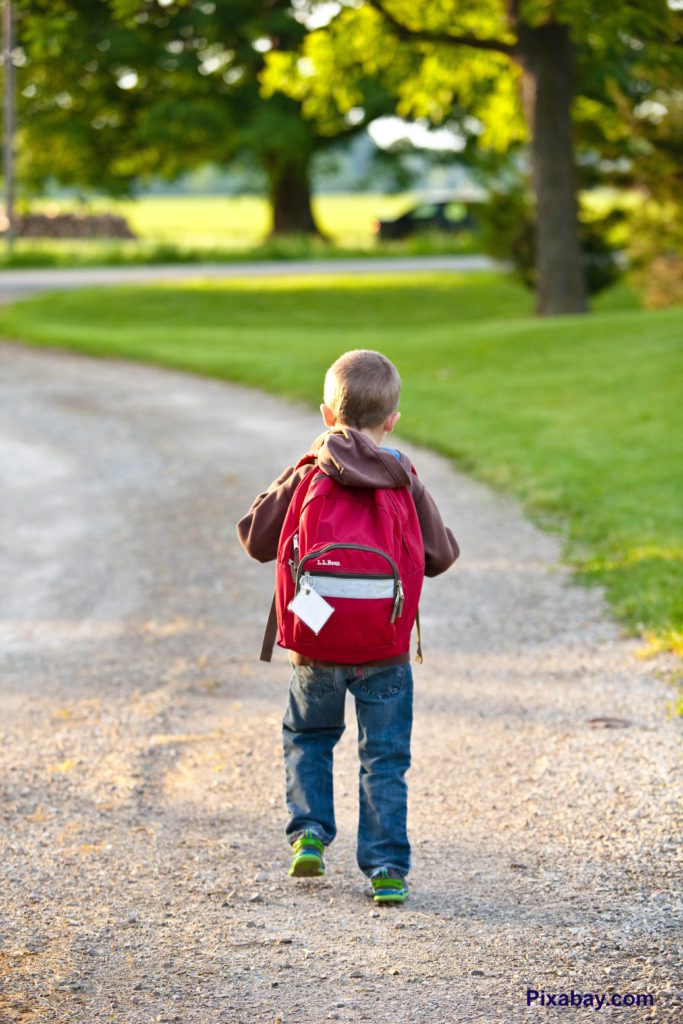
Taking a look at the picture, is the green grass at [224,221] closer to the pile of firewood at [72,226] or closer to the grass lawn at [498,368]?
the pile of firewood at [72,226]

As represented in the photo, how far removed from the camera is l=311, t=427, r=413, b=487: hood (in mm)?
3486

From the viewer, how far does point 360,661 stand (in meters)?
3.61

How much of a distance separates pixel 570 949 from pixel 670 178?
18.0 meters

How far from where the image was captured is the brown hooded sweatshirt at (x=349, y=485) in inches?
138

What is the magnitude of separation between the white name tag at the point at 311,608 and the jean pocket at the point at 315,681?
0.20 m

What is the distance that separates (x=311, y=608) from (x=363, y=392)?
0.60 meters

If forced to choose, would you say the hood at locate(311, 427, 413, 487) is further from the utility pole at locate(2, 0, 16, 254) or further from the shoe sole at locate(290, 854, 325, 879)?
the utility pole at locate(2, 0, 16, 254)

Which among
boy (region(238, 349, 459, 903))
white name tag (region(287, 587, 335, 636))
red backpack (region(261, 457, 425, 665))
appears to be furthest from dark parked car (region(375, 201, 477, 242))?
white name tag (region(287, 587, 335, 636))

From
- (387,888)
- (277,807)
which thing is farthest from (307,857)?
(277,807)

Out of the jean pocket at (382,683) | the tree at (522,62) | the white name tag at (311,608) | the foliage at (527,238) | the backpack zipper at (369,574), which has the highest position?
the tree at (522,62)

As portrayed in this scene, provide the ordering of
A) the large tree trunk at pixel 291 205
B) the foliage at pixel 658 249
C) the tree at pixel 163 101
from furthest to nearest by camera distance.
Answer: the large tree trunk at pixel 291 205, the tree at pixel 163 101, the foliage at pixel 658 249

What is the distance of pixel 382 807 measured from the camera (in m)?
3.73

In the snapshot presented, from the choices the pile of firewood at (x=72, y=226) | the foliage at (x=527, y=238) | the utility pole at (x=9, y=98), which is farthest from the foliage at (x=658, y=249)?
the pile of firewood at (x=72, y=226)

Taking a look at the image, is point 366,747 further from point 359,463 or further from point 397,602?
point 359,463
